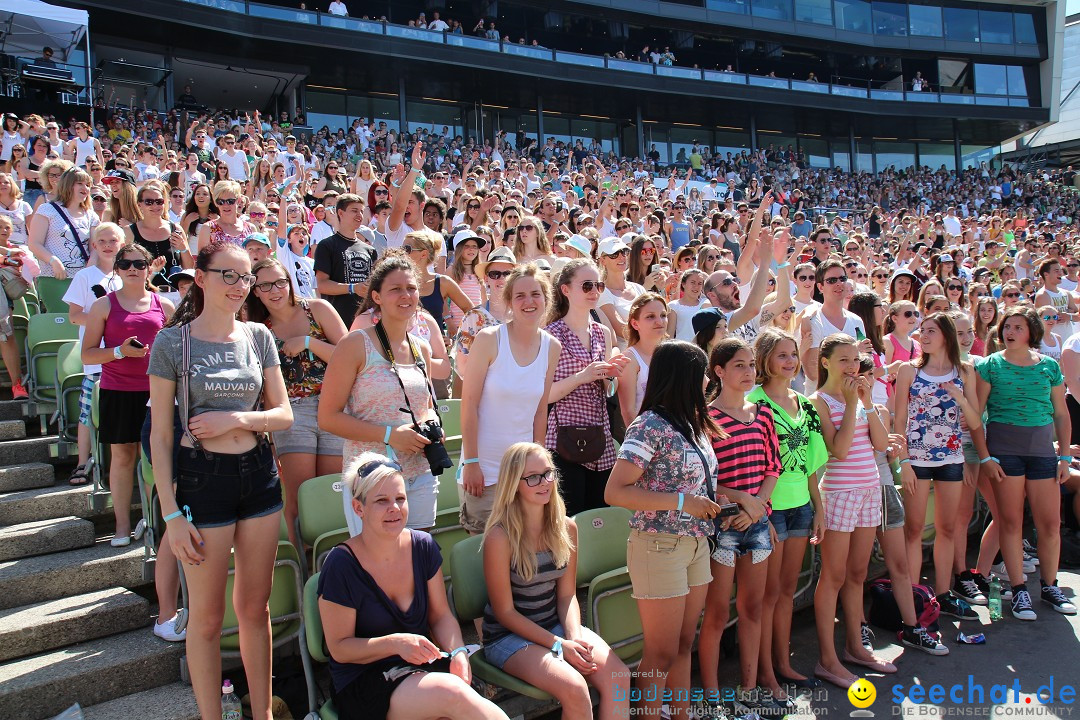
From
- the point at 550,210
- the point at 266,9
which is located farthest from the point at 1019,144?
the point at 550,210

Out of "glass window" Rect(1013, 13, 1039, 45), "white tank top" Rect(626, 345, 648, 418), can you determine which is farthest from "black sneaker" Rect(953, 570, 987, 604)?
"glass window" Rect(1013, 13, 1039, 45)

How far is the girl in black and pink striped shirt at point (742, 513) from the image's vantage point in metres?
3.64

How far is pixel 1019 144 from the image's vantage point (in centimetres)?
4544

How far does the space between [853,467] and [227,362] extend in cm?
321

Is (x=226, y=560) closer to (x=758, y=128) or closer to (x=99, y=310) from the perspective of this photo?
(x=99, y=310)

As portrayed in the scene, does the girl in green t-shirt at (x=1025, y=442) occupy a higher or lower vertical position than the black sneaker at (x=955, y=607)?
higher

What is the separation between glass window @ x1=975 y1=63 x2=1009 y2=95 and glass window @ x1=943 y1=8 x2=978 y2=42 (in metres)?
1.48

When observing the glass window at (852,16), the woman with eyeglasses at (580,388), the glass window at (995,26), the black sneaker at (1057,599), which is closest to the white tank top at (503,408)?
the woman with eyeglasses at (580,388)

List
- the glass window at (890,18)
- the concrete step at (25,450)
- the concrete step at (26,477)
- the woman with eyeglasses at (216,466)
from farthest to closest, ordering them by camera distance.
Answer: the glass window at (890,18) → the concrete step at (25,450) → the concrete step at (26,477) → the woman with eyeglasses at (216,466)

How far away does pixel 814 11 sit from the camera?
117ft

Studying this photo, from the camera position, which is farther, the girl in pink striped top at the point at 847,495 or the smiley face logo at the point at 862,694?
the girl in pink striped top at the point at 847,495

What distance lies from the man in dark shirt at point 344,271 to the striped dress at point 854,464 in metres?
3.04

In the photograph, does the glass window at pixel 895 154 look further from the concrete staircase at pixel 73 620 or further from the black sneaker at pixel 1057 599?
the concrete staircase at pixel 73 620

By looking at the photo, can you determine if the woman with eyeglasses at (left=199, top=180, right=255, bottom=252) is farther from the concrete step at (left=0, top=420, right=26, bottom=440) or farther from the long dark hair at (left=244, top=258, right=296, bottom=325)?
the long dark hair at (left=244, top=258, right=296, bottom=325)
